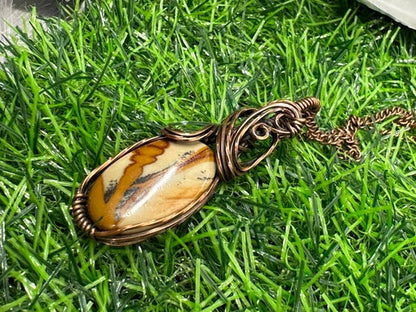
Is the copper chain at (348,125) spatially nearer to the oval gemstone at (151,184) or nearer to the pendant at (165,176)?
the pendant at (165,176)

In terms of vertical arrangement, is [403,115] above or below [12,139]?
below

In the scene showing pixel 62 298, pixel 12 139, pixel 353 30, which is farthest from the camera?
pixel 353 30

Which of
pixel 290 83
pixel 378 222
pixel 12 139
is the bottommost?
pixel 378 222

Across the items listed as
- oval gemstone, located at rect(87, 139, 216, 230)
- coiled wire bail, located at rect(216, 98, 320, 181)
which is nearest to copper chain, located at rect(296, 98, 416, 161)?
coiled wire bail, located at rect(216, 98, 320, 181)

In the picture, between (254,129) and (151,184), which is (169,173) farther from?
(254,129)

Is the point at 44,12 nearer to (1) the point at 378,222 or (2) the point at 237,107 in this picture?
(2) the point at 237,107

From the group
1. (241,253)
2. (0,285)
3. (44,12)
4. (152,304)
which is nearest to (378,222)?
(241,253)

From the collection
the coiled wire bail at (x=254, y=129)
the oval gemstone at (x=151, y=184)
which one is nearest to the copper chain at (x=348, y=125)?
the coiled wire bail at (x=254, y=129)

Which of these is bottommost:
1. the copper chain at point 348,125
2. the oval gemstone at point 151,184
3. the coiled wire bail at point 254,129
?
the copper chain at point 348,125
